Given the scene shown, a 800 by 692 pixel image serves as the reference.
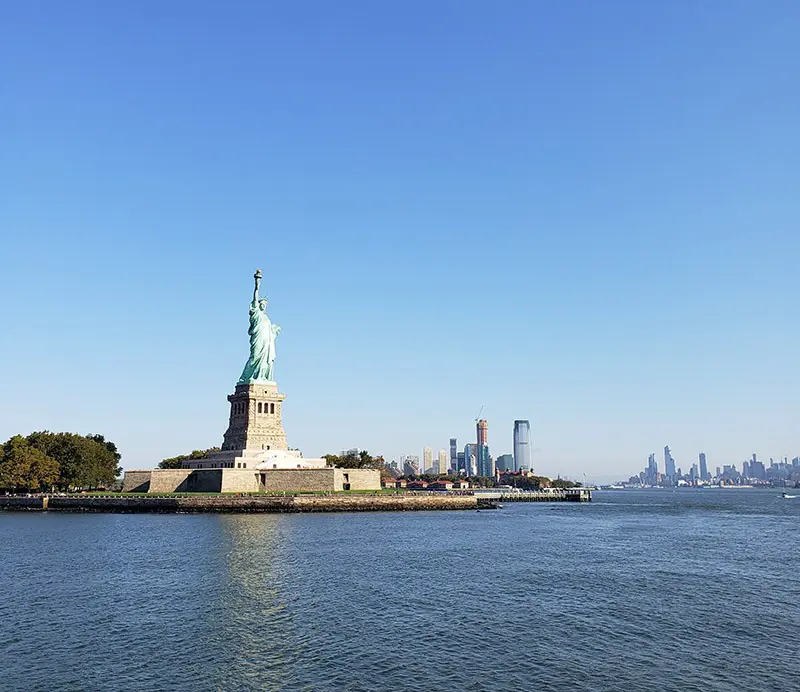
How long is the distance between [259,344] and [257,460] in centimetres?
1916

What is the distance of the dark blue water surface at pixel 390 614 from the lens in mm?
A: 23750

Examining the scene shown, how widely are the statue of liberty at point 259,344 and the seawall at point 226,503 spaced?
22.9 meters

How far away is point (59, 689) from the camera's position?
22078mm

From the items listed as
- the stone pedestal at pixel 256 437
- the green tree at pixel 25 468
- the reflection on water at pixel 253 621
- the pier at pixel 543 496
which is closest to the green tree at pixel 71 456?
the green tree at pixel 25 468

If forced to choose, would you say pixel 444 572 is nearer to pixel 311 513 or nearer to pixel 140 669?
pixel 140 669

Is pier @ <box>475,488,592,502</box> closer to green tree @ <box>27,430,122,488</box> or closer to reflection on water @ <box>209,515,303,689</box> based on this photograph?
green tree @ <box>27,430,122,488</box>

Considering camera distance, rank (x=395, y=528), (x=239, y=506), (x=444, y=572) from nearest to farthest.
Result: (x=444, y=572), (x=395, y=528), (x=239, y=506)

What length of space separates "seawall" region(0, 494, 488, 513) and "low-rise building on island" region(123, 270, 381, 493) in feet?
19.9

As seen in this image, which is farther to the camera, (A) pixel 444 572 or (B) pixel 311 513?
(B) pixel 311 513

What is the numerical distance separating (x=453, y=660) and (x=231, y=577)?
18.9m

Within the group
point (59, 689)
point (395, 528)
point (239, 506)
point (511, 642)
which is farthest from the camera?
point (239, 506)

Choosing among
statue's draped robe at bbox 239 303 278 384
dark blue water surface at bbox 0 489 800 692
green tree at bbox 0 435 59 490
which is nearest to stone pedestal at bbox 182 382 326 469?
statue's draped robe at bbox 239 303 278 384

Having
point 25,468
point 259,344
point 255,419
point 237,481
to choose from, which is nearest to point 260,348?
point 259,344

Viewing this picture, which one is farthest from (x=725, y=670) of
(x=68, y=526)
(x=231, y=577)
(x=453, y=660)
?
(x=68, y=526)
